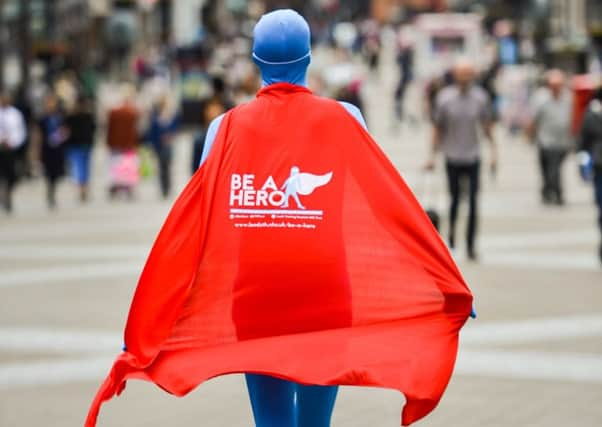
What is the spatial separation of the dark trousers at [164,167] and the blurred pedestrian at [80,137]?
1046 mm

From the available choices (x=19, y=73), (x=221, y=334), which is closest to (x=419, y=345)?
(x=221, y=334)

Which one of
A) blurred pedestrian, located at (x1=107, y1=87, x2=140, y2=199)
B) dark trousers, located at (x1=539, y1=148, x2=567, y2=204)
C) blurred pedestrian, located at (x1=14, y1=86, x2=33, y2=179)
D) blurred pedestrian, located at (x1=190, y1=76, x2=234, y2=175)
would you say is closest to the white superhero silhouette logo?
blurred pedestrian, located at (x1=190, y1=76, x2=234, y2=175)

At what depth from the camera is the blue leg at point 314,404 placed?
4.53 meters

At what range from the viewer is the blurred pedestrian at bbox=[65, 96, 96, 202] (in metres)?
A: 22.8

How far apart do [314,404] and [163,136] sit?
19064 millimetres

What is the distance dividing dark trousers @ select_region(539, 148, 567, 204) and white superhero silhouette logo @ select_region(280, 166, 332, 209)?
15.4 m

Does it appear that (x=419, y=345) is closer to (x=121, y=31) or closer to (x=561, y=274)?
(x=561, y=274)

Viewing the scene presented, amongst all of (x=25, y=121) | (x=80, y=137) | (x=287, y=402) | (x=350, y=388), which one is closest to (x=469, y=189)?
(x=350, y=388)

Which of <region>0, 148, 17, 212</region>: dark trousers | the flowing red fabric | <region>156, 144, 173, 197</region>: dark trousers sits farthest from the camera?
<region>156, 144, 173, 197</region>: dark trousers

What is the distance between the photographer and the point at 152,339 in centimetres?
448

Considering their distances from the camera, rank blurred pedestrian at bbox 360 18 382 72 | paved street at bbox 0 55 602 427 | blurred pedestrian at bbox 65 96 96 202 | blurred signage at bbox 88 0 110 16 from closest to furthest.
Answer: paved street at bbox 0 55 602 427 < blurred pedestrian at bbox 65 96 96 202 < blurred pedestrian at bbox 360 18 382 72 < blurred signage at bbox 88 0 110 16

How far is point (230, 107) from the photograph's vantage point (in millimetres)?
15547

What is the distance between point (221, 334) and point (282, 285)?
0.24m

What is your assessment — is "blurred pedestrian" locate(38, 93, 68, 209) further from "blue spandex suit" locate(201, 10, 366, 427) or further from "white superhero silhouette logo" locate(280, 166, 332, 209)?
"white superhero silhouette logo" locate(280, 166, 332, 209)
